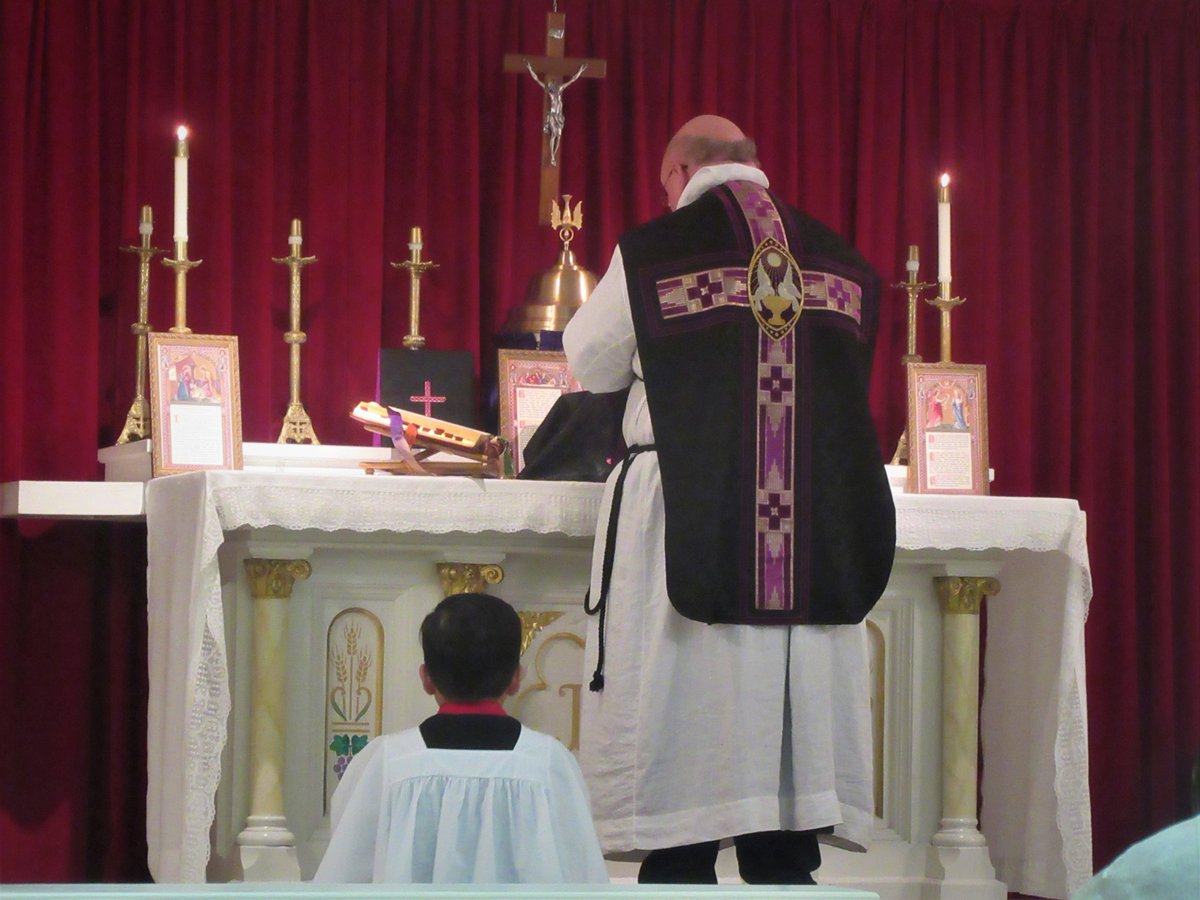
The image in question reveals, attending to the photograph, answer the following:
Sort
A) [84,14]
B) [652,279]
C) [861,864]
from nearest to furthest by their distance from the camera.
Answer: [652,279] < [861,864] < [84,14]

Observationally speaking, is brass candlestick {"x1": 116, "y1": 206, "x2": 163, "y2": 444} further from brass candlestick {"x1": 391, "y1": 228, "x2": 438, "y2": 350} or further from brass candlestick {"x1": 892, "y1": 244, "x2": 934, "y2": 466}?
brass candlestick {"x1": 892, "y1": 244, "x2": 934, "y2": 466}

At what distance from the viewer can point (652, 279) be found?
3557 millimetres

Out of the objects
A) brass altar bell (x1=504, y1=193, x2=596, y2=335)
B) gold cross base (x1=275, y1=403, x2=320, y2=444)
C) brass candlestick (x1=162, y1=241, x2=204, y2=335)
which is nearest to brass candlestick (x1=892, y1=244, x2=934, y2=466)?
brass altar bell (x1=504, y1=193, x2=596, y2=335)

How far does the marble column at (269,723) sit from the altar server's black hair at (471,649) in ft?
5.06

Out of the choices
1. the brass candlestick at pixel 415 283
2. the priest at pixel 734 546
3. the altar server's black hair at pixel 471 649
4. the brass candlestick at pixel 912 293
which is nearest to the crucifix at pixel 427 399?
the brass candlestick at pixel 415 283

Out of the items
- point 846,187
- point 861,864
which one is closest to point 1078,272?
point 846,187

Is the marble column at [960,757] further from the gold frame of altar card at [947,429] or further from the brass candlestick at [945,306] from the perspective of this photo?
the brass candlestick at [945,306]

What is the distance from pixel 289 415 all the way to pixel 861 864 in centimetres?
204

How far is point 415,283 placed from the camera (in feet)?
16.6

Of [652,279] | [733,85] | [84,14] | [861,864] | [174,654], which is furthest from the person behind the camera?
[733,85]

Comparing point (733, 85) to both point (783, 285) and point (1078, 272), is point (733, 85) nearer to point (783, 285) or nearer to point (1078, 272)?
point (1078, 272)

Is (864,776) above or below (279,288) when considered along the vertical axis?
below

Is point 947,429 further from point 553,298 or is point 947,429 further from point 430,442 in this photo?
point 430,442

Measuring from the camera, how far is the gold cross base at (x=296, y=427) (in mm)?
4824
